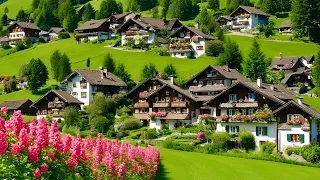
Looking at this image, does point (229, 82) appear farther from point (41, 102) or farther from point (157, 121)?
point (41, 102)

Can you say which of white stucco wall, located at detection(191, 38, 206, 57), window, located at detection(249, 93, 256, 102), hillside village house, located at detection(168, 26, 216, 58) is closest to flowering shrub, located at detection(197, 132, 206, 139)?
window, located at detection(249, 93, 256, 102)

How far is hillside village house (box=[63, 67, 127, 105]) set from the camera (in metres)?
75.7

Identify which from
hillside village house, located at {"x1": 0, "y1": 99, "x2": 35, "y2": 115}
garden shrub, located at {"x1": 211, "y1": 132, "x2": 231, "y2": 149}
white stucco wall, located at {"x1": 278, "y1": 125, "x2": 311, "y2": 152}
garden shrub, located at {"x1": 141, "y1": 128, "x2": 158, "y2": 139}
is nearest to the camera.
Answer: white stucco wall, located at {"x1": 278, "y1": 125, "x2": 311, "y2": 152}

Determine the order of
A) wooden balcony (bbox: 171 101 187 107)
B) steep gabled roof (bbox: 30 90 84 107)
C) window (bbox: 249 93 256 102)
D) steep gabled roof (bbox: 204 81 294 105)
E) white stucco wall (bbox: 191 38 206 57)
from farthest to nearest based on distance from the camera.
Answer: white stucco wall (bbox: 191 38 206 57) → steep gabled roof (bbox: 30 90 84 107) → wooden balcony (bbox: 171 101 187 107) → window (bbox: 249 93 256 102) → steep gabled roof (bbox: 204 81 294 105)

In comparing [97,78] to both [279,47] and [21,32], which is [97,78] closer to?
[279,47]

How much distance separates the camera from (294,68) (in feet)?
299

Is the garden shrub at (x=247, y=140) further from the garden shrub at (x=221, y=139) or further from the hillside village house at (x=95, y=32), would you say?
the hillside village house at (x=95, y=32)

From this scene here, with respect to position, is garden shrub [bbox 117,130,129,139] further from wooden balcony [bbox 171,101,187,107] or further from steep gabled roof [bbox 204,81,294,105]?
steep gabled roof [bbox 204,81,294,105]

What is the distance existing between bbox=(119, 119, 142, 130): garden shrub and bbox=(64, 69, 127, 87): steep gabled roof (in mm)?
14129

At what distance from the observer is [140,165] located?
71.8 ft

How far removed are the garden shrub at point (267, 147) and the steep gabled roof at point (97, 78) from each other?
112ft

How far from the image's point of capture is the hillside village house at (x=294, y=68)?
8250 centimetres

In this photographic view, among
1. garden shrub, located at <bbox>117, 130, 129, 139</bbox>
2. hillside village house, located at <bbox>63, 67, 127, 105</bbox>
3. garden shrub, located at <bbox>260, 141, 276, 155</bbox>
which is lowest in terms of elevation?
garden shrub, located at <bbox>260, 141, 276, 155</bbox>

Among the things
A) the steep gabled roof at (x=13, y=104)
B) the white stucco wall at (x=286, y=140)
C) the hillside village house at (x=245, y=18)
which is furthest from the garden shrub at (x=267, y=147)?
the hillside village house at (x=245, y=18)
